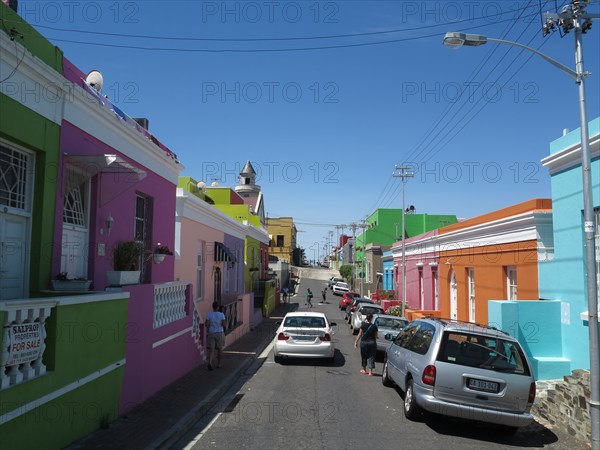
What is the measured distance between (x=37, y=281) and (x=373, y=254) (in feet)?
137

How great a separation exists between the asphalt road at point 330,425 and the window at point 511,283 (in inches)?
237

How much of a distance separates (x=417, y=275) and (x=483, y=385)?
20276 mm

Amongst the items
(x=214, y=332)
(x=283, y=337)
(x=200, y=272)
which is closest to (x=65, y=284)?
(x=214, y=332)

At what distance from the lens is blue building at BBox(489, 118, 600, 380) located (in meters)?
9.74

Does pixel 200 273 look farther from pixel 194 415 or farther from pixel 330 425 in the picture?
pixel 330 425

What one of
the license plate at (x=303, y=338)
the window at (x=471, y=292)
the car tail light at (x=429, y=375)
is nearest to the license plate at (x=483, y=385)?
the car tail light at (x=429, y=375)

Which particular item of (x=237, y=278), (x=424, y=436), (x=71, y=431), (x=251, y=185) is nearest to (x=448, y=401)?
(x=424, y=436)

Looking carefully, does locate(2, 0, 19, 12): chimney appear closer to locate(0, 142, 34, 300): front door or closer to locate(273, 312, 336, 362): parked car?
locate(0, 142, 34, 300): front door

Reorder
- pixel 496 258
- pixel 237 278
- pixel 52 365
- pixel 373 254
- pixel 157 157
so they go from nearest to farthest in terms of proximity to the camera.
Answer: pixel 52 365
pixel 157 157
pixel 496 258
pixel 237 278
pixel 373 254

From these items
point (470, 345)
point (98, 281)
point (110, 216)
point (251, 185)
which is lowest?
point (470, 345)

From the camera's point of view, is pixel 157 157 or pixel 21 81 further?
→ pixel 157 157

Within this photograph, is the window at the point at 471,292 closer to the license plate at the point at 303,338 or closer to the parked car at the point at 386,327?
the parked car at the point at 386,327

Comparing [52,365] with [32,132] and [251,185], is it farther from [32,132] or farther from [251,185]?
[251,185]

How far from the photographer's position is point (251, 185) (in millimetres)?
57031
